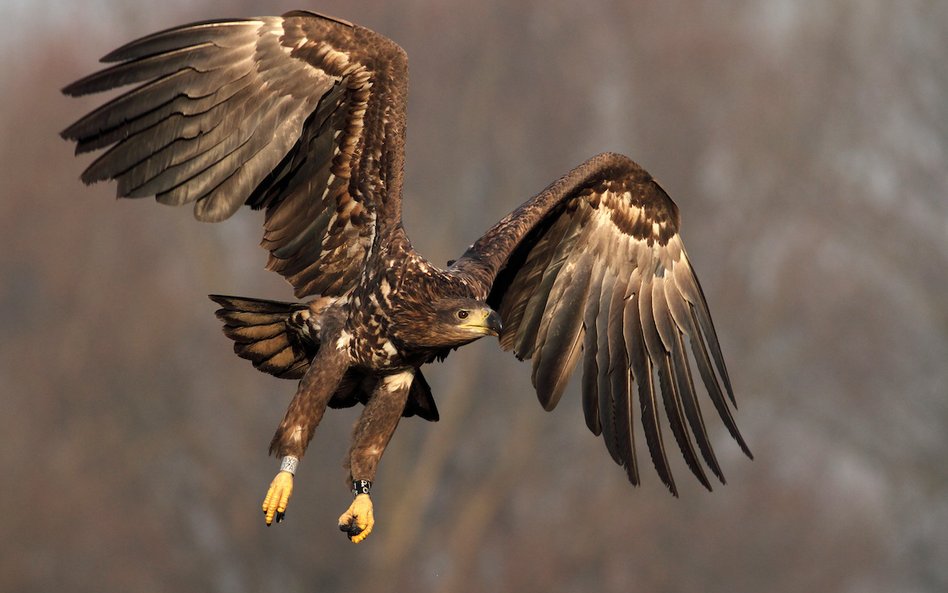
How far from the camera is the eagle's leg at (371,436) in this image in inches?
333

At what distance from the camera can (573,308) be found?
10.2 metres

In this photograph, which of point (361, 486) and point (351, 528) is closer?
point (351, 528)

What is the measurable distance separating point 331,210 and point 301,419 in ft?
4.27

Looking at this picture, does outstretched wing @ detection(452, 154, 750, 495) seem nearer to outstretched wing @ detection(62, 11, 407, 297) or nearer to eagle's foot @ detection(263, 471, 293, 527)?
outstretched wing @ detection(62, 11, 407, 297)

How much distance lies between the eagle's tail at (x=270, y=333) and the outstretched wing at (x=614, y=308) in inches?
59.9

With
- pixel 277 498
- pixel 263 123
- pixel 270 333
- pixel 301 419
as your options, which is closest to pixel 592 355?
pixel 270 333

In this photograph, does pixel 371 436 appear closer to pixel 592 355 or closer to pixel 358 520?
pixel 358 520

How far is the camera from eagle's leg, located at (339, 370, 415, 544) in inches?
333

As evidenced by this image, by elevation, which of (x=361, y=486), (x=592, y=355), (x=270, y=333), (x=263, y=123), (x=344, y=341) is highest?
(x=263, y=123)

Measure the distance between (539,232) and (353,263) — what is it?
188 cm

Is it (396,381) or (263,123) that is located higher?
(263,123)

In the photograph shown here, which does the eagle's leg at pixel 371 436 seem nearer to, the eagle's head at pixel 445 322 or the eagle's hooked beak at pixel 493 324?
the eagle's head at pixel 445 322

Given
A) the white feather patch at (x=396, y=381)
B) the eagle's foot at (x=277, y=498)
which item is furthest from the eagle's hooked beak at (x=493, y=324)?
the eagle's foot at (x=277, y=498)

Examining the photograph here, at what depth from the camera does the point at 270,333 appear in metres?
9.05
